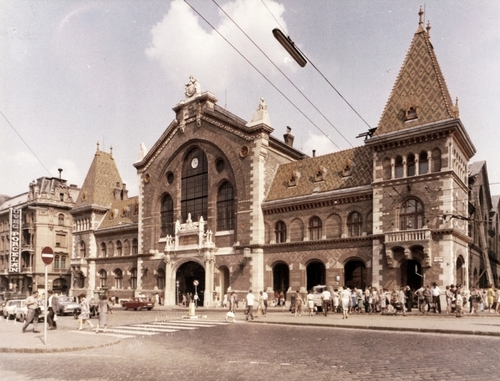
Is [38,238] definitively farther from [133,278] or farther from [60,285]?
[133,278]

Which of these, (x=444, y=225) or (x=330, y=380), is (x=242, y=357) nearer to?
(x=330, y=380)

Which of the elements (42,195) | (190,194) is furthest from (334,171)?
(42,195)

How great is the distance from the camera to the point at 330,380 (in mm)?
9461

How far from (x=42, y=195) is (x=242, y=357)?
6278 cm

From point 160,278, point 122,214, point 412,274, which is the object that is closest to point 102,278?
point 122,214

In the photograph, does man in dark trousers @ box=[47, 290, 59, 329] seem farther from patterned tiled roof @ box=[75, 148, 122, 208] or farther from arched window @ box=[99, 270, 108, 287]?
patterned tiled roof @ box=[75, 148, 122, 208]

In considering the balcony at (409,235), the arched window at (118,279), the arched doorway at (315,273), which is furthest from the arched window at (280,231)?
the arched window at (118,279)

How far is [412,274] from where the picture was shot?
30016mm

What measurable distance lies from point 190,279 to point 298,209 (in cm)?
1266

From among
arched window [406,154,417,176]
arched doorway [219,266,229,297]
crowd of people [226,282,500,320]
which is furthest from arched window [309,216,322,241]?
arched doorway [219,266,229,297]

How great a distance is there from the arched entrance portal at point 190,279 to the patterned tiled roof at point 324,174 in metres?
9.35

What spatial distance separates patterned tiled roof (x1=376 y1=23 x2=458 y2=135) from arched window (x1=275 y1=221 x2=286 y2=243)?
10.4m

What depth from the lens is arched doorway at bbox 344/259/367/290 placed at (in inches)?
1284

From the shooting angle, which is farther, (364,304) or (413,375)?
(364,304)
